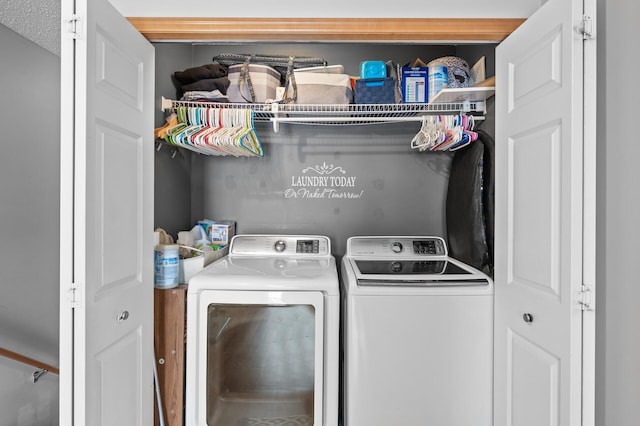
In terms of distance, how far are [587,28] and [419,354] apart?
1.42m

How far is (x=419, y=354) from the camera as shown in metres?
1.79

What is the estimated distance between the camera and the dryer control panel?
99.5 inches

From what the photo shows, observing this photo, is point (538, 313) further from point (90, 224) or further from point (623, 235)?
point (90, 224)

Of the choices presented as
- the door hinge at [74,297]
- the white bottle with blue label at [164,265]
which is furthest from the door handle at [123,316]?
the white bottle with blue label at [164,265]

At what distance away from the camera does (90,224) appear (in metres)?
1.26

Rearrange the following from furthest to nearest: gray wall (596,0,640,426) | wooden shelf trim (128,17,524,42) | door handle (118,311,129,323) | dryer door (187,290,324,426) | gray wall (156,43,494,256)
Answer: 1. gray wall (156,43,494,256)
2. dryer door (187,290,324,426)
3. wooden shelf trim (128,17,524,42)
4. door handle (118,311,129,323)
5. gray wall (596,0,640,426)

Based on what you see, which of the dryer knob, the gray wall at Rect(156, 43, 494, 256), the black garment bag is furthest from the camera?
the gray wall at Rect(156, 43, 494, 256)

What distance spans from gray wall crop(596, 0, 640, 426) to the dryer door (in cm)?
109

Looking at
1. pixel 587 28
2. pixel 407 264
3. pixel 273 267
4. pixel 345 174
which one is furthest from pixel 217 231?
pixel 587 28

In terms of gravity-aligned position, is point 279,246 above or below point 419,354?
above

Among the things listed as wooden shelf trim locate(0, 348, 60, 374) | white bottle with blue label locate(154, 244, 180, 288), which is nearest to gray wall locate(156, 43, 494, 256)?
white bottle with blue label locate(154, 244, 180, 288)

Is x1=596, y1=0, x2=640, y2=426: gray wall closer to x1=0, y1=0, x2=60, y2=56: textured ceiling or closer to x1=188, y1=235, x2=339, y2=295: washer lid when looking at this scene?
x1=188, y1=235, x2=339, y2=295: washer lid

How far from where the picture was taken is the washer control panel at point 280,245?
252 cm

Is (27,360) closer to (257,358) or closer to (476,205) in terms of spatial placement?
(257,358)
